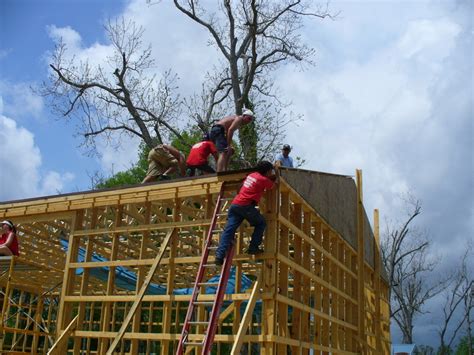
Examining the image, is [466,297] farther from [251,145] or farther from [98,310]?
[98,310]

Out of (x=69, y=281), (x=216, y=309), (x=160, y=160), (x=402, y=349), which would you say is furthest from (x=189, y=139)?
(x=216, y=309)

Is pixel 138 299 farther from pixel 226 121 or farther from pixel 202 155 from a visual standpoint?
pixel 226 121

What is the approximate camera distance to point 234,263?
23.4ft

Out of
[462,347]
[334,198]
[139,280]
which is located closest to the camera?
[139,280]

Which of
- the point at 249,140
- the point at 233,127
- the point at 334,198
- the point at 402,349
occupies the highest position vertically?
the point at 249,140

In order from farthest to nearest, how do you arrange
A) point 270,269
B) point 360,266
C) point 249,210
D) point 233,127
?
1. point 360,266
2. point 233,127
3. point 270,269
4. point 249,210

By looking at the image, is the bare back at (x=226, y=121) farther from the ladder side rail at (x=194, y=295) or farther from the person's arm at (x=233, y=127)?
the ladder side rail at (x=194, y=295)

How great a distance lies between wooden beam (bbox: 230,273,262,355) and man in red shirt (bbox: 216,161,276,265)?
46cm

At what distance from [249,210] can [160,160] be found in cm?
428

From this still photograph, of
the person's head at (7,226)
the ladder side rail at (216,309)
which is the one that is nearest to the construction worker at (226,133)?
the ladder side rail at (216,309)

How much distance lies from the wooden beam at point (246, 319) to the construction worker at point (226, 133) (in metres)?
2.58

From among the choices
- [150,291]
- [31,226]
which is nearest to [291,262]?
[150,291]

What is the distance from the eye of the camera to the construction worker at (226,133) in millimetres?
8648

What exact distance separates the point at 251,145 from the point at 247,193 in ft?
Result: 55.7
